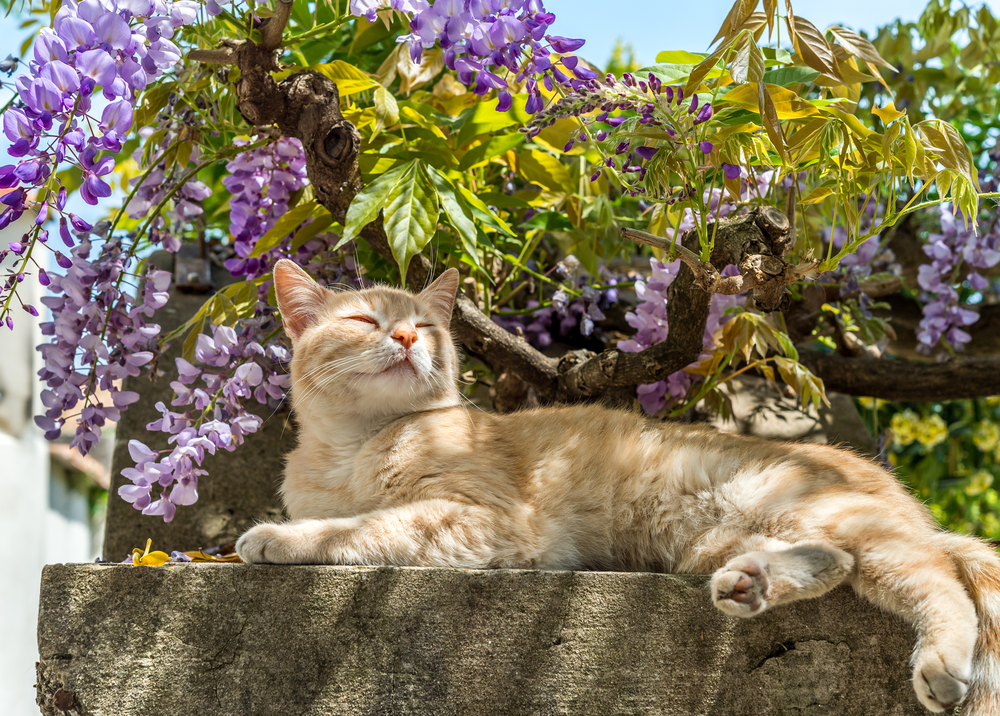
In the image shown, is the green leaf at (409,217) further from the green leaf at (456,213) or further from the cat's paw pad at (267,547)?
the cat's paw pad at (267,547)

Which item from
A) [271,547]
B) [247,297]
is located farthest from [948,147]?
[247,297]

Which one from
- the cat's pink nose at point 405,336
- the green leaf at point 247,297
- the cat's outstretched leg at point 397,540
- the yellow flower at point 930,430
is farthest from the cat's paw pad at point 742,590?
the yellow flower at point 930,430

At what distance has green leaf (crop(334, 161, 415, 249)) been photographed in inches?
60.6

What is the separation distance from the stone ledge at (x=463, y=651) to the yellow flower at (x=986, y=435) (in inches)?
131

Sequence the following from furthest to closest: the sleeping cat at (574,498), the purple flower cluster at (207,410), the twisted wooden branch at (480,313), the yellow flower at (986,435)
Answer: the yellow flower at (986,435) → the purple flower cluster at (207,410) → the twisted wooden branch at (480,313) → the sleeping cat at (574,498)

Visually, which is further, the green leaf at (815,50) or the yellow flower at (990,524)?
the yellow flower at (990,524)

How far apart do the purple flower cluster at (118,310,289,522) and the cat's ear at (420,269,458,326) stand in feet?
1.26

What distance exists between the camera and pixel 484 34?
1331mm

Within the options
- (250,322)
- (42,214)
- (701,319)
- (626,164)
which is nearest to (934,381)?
(701,319)

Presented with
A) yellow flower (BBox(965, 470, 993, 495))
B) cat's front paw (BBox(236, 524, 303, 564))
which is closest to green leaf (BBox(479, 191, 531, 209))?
cat's front paw (BBox(236, 524, 303, 564))

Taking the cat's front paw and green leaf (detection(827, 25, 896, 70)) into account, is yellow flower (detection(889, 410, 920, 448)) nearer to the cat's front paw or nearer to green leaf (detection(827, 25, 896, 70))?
green leaf (detection(827, 25, 896, 70))

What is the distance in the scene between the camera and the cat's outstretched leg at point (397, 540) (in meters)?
1.28

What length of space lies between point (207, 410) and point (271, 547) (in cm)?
53

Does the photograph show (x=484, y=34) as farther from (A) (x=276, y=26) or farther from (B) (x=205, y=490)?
(B) (x=205, y=490)
